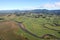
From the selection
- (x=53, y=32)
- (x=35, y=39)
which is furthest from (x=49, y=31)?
(x=35, y=39)

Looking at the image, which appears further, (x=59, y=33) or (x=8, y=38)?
(x=59, y=33)

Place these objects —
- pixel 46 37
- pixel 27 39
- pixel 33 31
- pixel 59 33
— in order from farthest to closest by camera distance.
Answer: pixel 33 31
pixel 59 33
pixel 46 37
pixel 27 39

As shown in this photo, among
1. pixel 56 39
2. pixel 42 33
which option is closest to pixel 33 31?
pixel 42 33

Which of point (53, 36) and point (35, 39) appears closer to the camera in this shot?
point (35, 39)

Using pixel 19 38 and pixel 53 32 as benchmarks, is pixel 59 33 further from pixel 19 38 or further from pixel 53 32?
pixel 19 38

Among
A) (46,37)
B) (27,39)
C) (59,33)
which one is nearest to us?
(27,39)

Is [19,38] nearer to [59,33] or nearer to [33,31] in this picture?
[33,31]

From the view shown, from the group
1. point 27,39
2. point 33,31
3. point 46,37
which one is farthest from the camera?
point 33,31

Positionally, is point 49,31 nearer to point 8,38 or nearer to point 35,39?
point 35,39

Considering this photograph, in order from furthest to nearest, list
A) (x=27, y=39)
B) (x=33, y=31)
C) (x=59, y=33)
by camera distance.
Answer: (x=33, y=31) → (x=59, y=33) → (x=27, y=39)
